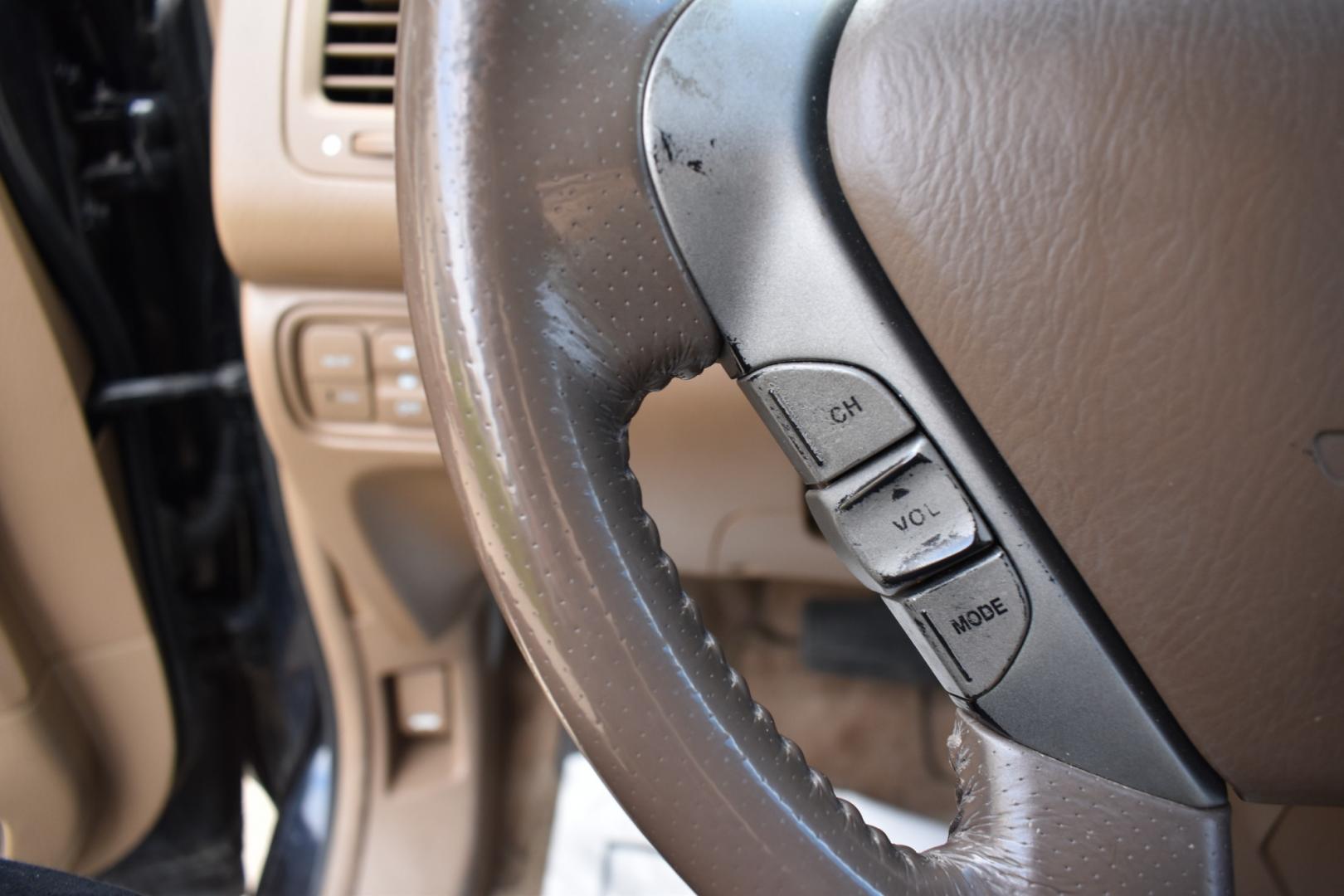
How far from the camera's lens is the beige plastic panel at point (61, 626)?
913 millimetres

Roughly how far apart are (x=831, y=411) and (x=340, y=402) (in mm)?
607

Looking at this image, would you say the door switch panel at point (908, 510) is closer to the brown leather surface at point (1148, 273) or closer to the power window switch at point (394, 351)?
the brown leather surface at point (1148, 273)

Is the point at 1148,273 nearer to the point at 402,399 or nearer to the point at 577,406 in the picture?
the point at 577,406

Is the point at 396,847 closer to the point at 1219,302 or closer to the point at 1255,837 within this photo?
the point at 1255,837

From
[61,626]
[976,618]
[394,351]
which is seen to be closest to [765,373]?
[976,618]

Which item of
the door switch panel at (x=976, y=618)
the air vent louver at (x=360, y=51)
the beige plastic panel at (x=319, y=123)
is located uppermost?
the air vent louver at (x=360, y=51)

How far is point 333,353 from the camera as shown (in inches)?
38.4

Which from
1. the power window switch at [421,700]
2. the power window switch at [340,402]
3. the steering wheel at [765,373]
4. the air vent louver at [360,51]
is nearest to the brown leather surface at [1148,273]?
the steering wheel at [765,373]

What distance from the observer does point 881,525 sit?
21.3 inches

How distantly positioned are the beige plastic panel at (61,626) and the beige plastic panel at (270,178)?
0.19m

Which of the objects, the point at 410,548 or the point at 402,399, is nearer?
the point at 402,399

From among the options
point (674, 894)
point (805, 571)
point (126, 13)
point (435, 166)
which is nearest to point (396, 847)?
point (674, 894)

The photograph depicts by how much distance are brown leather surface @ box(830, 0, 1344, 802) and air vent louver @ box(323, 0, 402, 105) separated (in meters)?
0.50

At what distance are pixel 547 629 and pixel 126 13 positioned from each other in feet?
2.66
